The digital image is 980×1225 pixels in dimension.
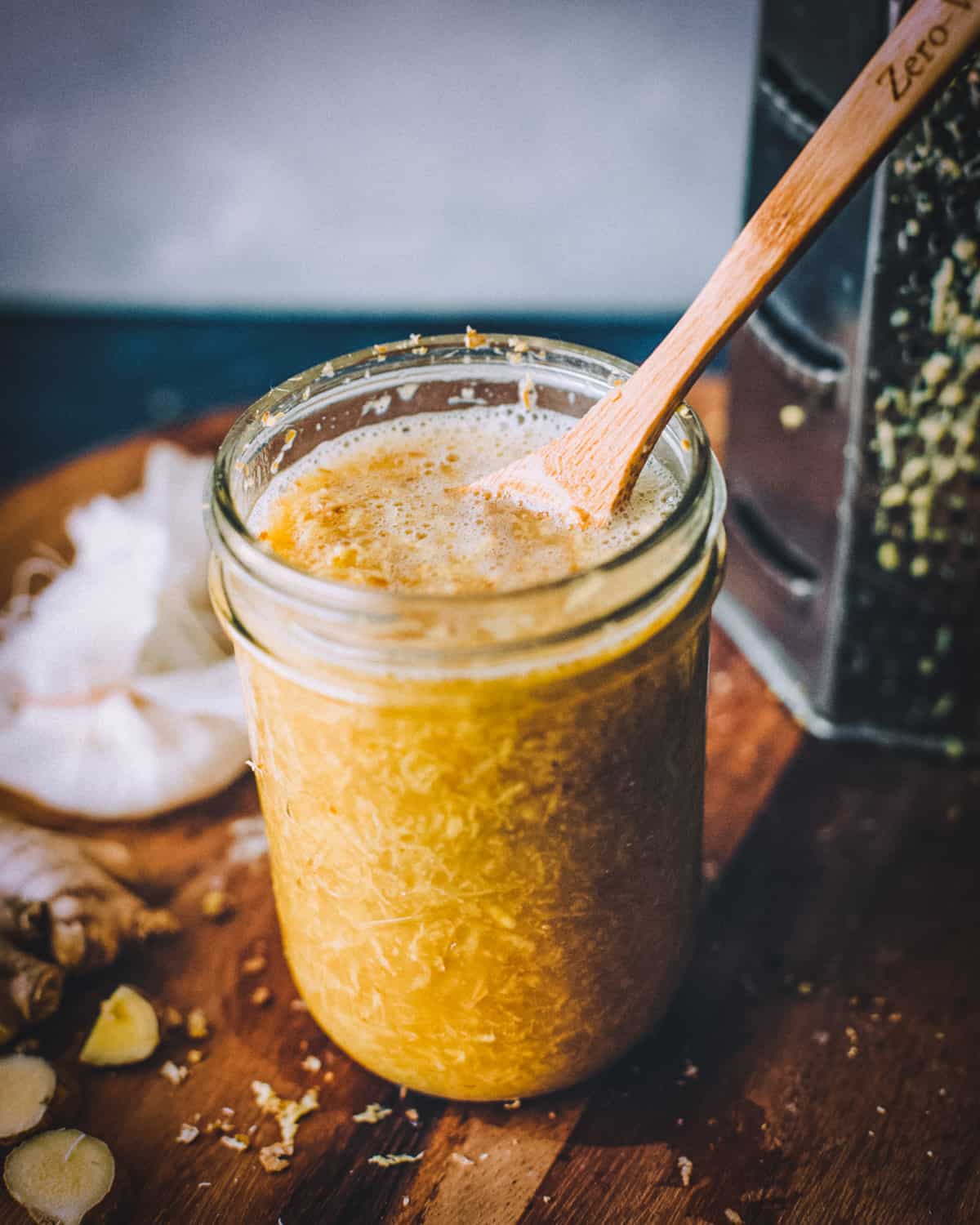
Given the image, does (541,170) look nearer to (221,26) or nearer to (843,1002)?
(221,26)

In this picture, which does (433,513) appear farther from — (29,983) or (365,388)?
(29,983)

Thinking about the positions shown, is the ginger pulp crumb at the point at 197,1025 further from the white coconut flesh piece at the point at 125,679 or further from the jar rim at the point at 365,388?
the jar rim at the point at 365,388

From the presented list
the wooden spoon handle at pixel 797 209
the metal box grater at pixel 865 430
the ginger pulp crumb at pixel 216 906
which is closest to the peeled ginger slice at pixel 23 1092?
the ginger pulp crumb at pixel 216 906

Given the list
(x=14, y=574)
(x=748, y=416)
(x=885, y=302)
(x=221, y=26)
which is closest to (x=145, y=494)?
(x=14, y=574)

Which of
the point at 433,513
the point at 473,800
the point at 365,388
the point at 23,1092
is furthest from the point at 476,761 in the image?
the point at 23,1092

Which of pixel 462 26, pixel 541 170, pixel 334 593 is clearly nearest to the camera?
pixel 334 593

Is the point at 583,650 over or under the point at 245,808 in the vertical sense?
over
